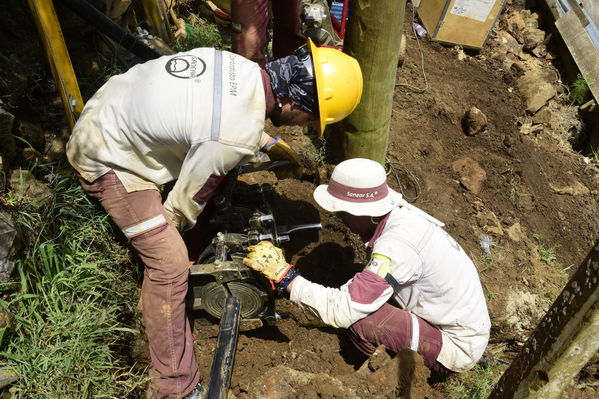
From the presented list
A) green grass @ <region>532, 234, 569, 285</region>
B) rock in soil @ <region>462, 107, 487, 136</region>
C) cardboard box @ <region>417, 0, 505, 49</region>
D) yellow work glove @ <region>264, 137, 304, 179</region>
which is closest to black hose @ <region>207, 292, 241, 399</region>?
yellow work glove @ <region>264, 137, 304, 179</region>

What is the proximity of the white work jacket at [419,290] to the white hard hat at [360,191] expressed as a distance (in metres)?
0.12

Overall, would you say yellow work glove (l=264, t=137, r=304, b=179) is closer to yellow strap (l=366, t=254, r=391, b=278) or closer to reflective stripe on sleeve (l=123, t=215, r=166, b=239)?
reflective stripe on sleeve (l=123, t=215, r=166, b=239)

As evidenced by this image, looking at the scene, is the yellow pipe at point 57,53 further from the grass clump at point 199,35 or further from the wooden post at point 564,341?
the wooden post at point 564,341

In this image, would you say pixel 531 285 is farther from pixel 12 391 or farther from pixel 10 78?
pixel 10 78

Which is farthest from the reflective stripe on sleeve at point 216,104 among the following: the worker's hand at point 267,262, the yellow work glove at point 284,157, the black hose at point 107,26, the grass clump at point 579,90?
the grass clump at point 579,90

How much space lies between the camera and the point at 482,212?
13.8ft

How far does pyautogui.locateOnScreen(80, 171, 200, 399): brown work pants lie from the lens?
95.1 inches

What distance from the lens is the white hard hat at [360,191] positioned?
2.42 m

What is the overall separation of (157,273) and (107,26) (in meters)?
1.78

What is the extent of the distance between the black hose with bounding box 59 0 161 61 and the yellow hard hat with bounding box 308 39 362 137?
1423 millimetres

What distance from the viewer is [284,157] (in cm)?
317

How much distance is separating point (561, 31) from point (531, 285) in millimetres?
4768

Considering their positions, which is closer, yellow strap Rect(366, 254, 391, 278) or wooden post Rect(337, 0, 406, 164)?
yellow strap Rect(366, 254, 391, 278)

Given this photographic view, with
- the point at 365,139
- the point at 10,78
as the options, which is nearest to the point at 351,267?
the point at 365,139
